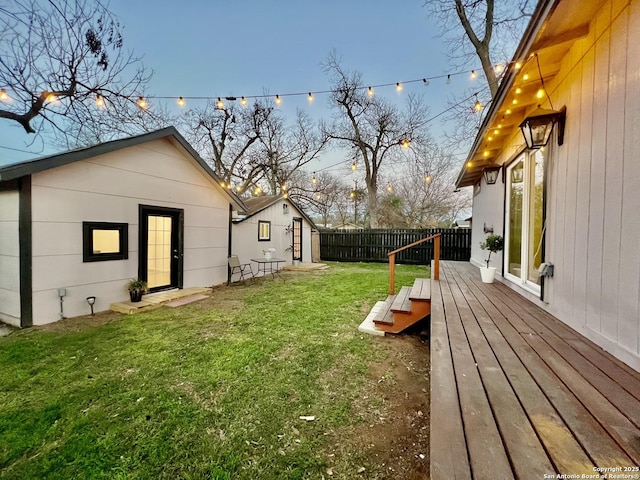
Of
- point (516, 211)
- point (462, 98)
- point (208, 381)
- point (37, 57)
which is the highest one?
point (462, 98)

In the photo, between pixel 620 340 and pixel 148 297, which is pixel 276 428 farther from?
pixel 148 297

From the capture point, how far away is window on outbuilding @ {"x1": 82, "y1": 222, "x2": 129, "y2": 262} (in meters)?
4.41

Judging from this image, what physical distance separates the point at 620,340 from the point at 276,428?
2.20m

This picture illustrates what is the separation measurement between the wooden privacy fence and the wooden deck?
8.90 metres

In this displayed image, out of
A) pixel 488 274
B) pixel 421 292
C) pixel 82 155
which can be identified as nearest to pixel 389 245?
pixel 488 274

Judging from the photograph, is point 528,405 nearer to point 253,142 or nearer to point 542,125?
point 542,125

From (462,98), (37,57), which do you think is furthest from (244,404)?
(462,98)

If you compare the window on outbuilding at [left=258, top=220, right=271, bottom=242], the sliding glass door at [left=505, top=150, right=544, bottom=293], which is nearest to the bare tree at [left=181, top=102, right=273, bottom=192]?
Result: the window on outbuilding at [left=258, top=220, right=271, bottom=242]

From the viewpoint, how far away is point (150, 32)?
23.2 feet

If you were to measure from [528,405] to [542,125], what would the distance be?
2422mm

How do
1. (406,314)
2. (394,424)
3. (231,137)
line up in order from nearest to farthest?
(394,424) < (406,314) < (231,137)

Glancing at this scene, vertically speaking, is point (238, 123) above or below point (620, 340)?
above

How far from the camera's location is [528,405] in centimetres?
131

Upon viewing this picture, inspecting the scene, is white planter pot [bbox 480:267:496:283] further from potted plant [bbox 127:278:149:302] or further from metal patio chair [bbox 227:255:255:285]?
potted plant [bbox 127:278:149:302]
